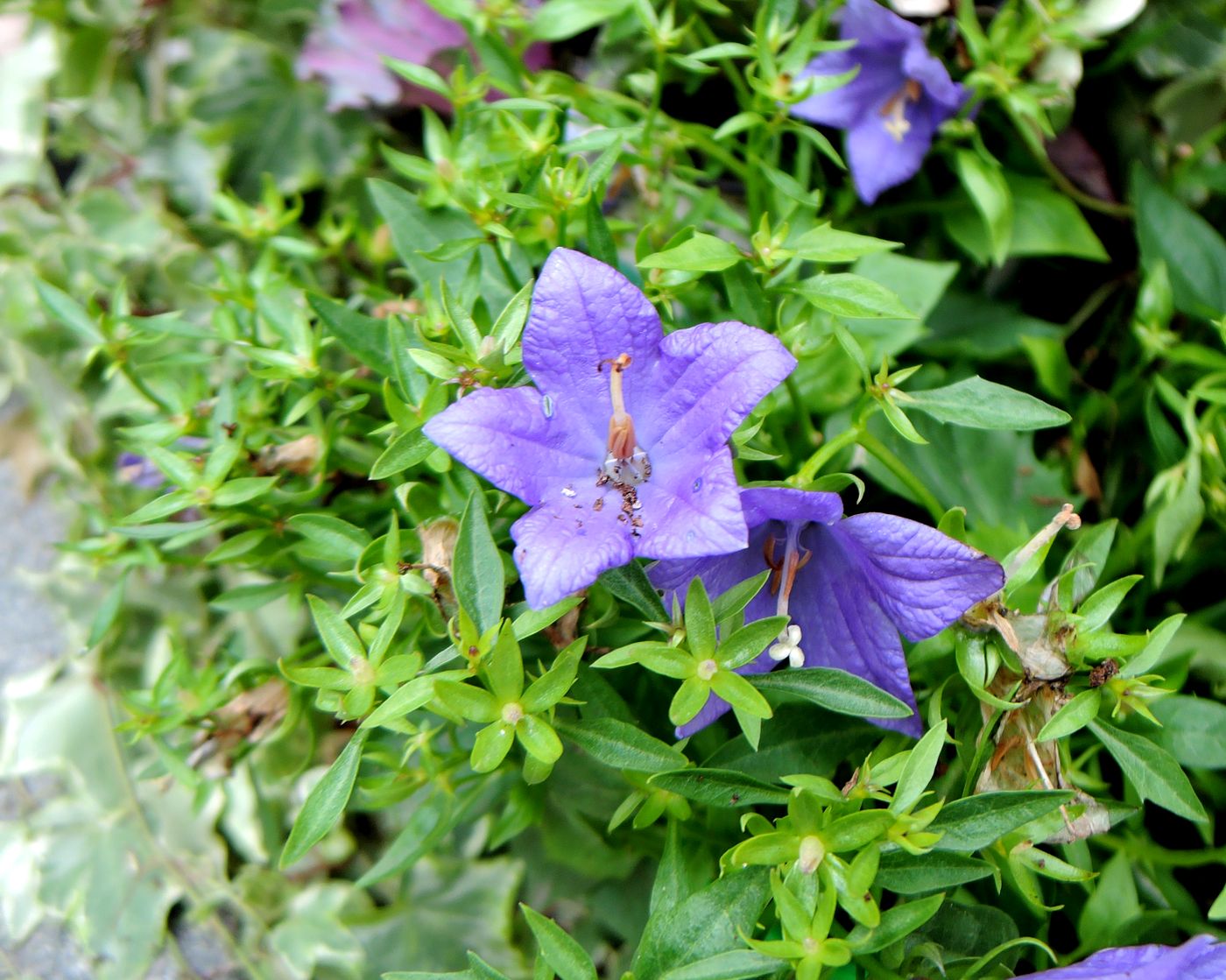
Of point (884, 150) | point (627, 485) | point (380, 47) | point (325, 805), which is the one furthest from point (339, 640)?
point (380, 47)

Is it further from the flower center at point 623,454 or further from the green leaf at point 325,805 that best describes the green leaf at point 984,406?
the green leaf at point 325,805

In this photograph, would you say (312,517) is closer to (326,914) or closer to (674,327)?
(674,327)

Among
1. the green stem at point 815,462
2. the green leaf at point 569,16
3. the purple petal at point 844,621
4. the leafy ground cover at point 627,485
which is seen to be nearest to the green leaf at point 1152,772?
the leafy ground cover at point 627,485

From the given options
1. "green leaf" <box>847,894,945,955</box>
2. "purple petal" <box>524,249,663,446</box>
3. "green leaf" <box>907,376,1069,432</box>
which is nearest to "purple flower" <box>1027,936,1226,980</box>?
"green leaf" <box>847,894,945,955</box>

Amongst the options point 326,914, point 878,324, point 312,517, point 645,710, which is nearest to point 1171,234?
point 878,324

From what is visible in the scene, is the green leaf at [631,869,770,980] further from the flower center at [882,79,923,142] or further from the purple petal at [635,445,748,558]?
the flower center at [882,79,923,142]
